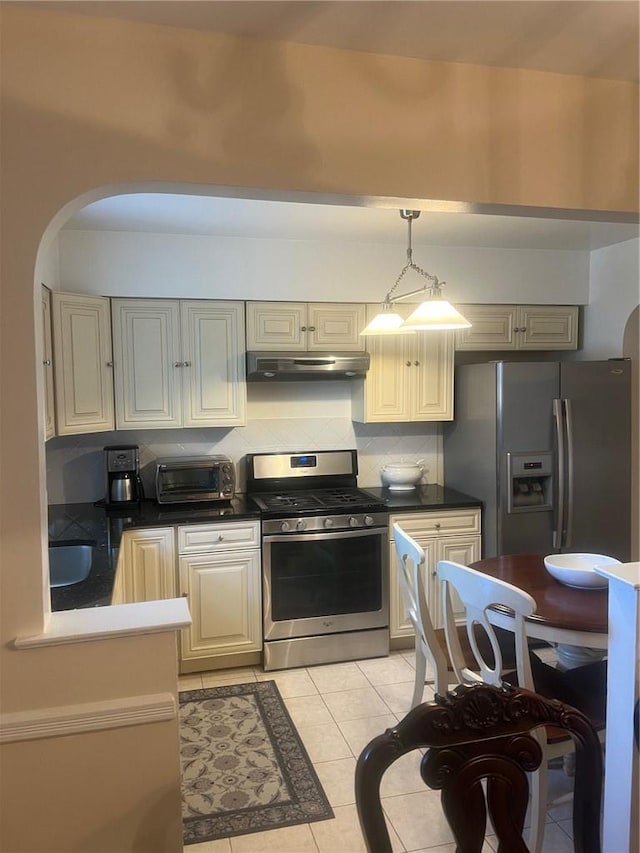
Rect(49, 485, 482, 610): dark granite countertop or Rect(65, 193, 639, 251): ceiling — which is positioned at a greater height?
Rect(65, 193, 639, 251): ceiling

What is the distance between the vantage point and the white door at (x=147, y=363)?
12.0 ft

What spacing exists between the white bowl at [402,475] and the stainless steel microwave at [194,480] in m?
1.05

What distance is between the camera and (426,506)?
389 centimetres

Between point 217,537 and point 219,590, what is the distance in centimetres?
30

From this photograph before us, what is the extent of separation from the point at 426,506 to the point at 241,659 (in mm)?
1397

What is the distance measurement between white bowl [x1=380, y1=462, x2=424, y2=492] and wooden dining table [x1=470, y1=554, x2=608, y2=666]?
4.35 feet

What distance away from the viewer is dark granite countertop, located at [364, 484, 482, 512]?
3.89 metres

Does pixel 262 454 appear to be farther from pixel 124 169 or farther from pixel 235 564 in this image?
pixel 124 169

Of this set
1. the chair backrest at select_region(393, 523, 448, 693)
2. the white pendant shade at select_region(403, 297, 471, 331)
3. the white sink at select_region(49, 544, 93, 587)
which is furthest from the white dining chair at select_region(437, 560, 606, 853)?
Answer: the white sink at select_region(49, 544, 93, 587)

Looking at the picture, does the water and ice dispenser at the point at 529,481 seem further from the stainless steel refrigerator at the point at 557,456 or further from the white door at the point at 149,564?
the white door at the point at 149,564

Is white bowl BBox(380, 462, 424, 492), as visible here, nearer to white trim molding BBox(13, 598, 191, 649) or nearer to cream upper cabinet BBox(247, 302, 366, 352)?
cream upper cabinet BBox(247, 302, 366, 352)

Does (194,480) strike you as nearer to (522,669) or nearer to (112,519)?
(112,519)

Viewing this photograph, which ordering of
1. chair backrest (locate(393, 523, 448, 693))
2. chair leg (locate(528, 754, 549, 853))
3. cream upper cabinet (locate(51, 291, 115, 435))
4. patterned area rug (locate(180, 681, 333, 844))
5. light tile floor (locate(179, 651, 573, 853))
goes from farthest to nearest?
cream upper cabinet (locate(51, 291, 115, 435)), chair backrest (locate(393, 523, 448, 693)), patterned area rug (locate(180, 681, 333, 844)), light tile floor (locate(179, 651, 573, 853)), chair leg (locate(528, 754, 549, 853))

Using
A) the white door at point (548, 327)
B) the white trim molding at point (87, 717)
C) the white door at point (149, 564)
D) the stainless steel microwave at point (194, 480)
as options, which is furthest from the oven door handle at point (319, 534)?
the white trim molding at point (87, 717)
